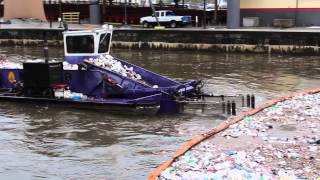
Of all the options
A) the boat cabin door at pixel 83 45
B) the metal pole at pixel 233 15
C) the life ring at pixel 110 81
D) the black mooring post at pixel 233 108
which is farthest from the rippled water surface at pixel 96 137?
the metal pole at pixel 233 15

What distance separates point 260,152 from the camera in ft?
32.9

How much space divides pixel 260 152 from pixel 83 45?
33.5ft

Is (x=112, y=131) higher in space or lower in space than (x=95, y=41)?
lower

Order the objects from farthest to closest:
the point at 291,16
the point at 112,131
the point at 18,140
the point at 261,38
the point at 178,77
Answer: the point at 291,16 < the point at 261,38 < the point at 178,77 < the point at 112,131 < the point at 18,140

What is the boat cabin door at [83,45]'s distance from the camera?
61.7 feet

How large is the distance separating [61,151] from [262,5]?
39.9 meters

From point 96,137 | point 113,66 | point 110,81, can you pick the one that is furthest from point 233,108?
point 113,66

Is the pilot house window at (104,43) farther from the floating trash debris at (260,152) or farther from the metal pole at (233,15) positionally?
the metal pole at (233,15)

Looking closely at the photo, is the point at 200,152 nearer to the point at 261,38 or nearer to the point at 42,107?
the point at 42,107

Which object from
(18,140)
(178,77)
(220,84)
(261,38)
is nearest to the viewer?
(18,140)

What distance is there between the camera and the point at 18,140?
1429 cm

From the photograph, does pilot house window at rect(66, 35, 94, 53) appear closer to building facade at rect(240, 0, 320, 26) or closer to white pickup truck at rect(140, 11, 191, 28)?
white pickup truck at rect(140, 11, 191, 28)

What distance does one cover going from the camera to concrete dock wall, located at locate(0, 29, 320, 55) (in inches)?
1495

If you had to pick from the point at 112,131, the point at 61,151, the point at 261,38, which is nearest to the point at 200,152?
the point at 61,151
